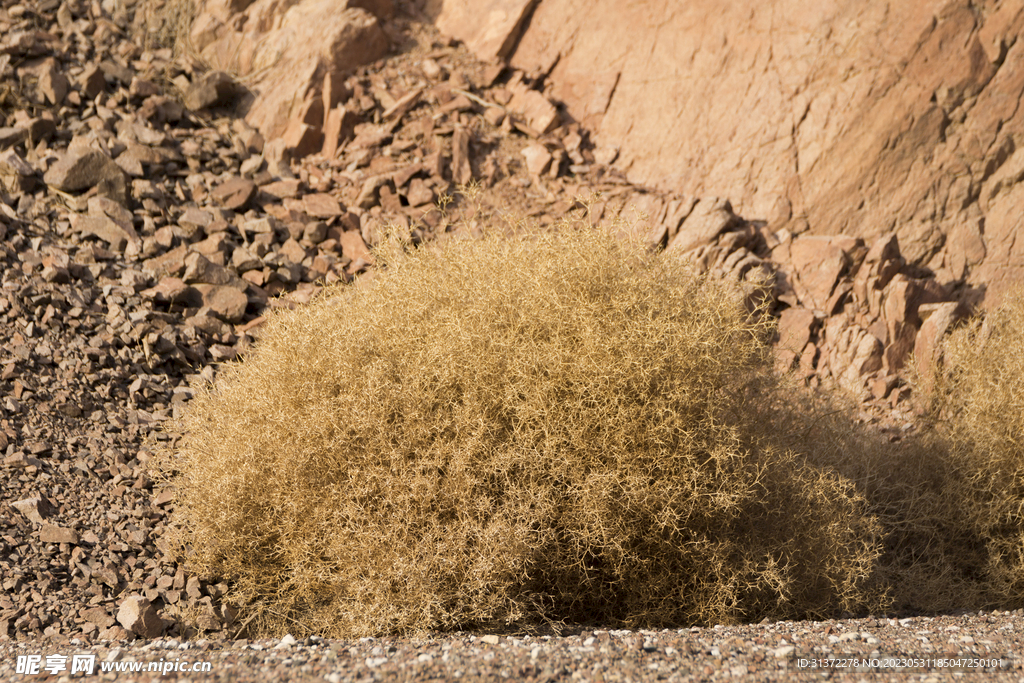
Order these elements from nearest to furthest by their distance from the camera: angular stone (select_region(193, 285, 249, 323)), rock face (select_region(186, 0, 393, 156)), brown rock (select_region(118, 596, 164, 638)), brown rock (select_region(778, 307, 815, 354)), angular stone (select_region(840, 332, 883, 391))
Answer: brown rock (select_region(118, 596, 164, 638)) < angular stone (select_region(193, 285, 249, 323)) < angular stone (select_region(840, 332, 883, 391)) < brown rock (select_region(778, 307, 815, 354)) < rock face (select_region(186, 0, 393, 156))

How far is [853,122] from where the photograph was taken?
7.62 meters

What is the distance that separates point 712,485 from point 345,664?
2037 mm

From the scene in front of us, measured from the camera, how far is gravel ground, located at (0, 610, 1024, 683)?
3227 mm

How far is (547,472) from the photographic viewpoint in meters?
3.79

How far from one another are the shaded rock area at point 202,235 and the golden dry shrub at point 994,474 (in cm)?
95

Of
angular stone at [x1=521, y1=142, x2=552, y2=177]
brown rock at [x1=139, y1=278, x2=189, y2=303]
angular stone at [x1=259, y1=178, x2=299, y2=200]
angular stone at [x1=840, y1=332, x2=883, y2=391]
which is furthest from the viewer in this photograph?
angular stone at [x1=521, y1=142, x2=552, y2=177]

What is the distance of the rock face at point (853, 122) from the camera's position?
749 cm

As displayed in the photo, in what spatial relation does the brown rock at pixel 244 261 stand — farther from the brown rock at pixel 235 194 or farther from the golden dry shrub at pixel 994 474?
the golden dry shrub at pixel 994 474

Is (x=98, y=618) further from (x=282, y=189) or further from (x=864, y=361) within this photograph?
(x=864, y=361)

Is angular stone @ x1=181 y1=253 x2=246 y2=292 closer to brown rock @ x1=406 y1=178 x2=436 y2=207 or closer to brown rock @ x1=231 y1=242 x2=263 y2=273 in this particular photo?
brown rock @ x1=231 y1=242 x2=263 y2=273

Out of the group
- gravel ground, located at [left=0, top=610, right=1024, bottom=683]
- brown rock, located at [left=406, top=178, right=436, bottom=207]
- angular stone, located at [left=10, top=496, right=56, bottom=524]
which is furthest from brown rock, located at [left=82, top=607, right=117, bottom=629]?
brown rock, located at [left=406, top=178, right=436, bottom=207]

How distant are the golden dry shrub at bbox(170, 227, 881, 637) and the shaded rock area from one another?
58 cm

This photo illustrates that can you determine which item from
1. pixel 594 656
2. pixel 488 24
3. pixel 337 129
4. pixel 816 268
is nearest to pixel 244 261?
pixel 337 129

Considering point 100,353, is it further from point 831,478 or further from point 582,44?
point 582,44
